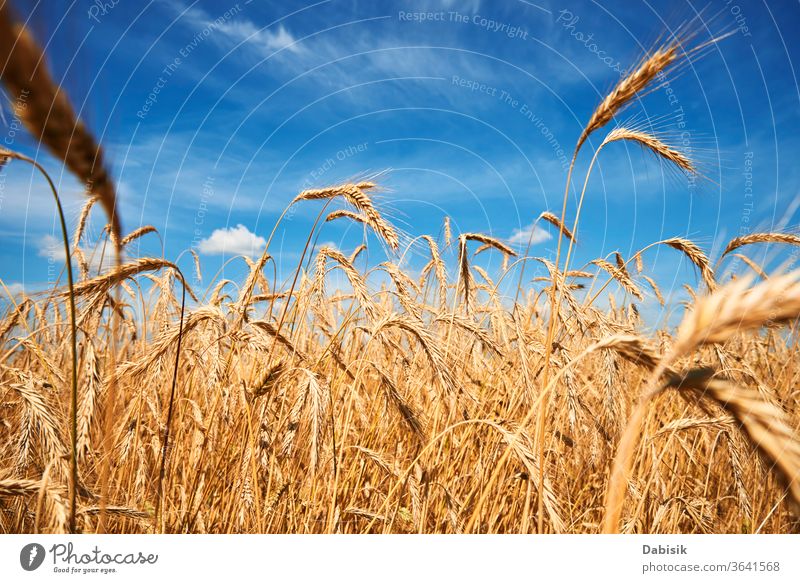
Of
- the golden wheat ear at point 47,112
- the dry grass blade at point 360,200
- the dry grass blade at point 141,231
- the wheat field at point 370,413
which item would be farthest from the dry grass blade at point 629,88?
the dry grass blade at point 141,231

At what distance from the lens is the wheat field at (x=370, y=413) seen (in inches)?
47.5

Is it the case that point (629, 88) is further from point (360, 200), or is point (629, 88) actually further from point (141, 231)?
point (141, 231)

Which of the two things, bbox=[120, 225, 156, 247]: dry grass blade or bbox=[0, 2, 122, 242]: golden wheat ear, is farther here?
bbox=[120, 225, 156, 247]: dry grass blade

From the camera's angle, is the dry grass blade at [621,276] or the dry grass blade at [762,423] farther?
the dry grass blade at [621,276]

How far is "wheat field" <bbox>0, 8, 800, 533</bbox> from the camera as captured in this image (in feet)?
3.96

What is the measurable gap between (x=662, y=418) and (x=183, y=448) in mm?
2991

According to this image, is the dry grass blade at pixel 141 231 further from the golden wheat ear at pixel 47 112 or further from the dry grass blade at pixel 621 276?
the dry grass blade at pixel 621 276
